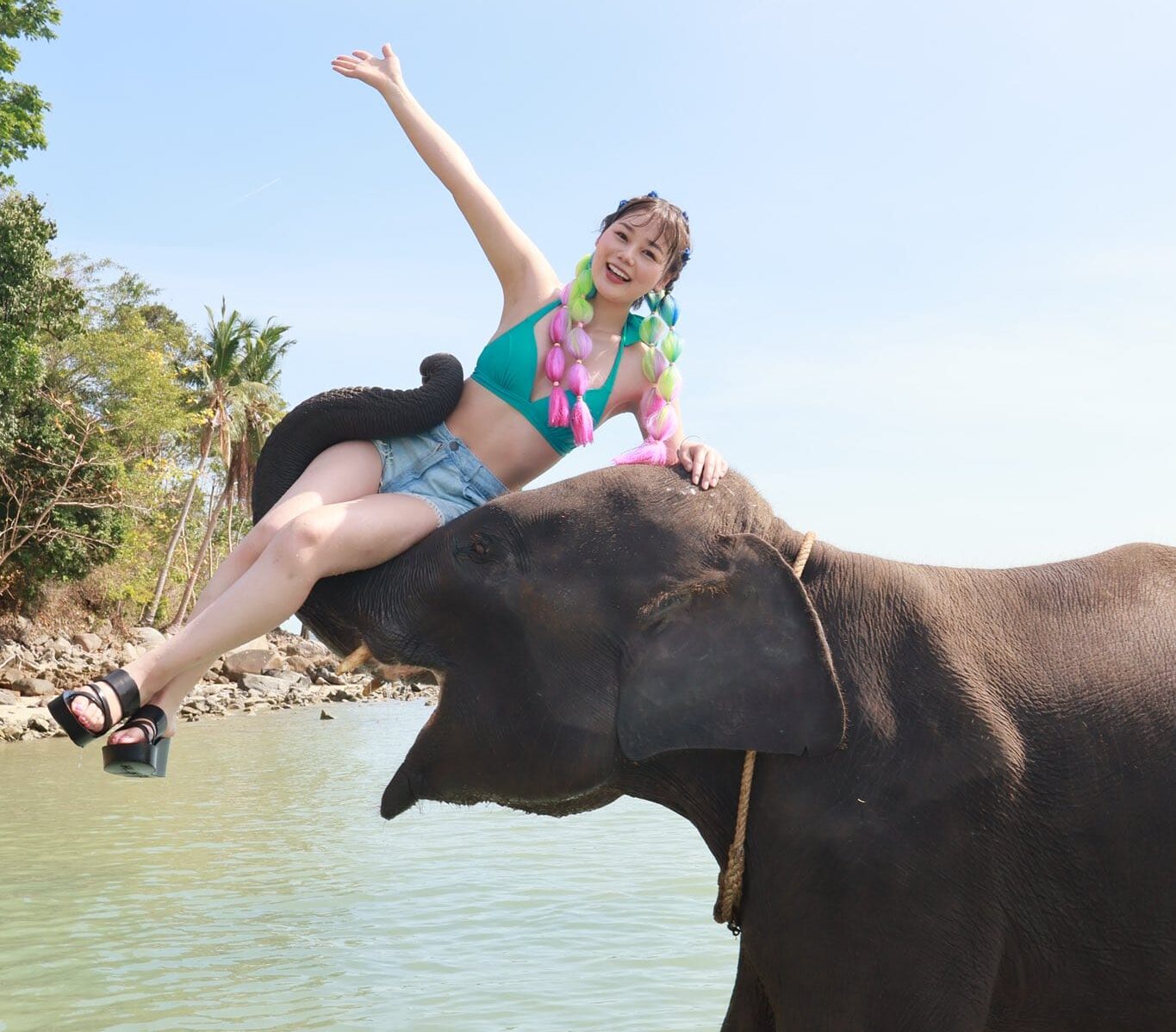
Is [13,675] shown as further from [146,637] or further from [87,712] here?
[87,712]

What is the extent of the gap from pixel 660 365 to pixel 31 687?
24.7m

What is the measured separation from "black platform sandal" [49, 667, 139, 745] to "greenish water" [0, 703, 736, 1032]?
6.85 feet

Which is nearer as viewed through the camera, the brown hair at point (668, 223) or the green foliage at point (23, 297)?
the brown hair at point (668, 223)

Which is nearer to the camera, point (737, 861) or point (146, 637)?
point (737, 861)

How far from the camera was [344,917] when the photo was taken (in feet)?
29.5

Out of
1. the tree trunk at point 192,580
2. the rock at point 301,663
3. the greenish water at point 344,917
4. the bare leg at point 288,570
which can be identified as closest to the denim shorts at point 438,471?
the bare leg at point 288,570

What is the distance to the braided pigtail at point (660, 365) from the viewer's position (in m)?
3.83

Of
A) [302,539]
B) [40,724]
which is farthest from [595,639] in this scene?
[40,724]

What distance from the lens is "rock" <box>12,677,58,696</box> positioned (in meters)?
25.7

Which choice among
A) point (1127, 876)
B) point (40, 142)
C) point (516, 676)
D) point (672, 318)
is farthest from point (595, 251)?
point (40, 142)

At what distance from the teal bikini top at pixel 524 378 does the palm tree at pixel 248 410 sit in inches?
1661

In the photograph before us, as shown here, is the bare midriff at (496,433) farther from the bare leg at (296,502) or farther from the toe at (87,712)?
the toe at (87,712)

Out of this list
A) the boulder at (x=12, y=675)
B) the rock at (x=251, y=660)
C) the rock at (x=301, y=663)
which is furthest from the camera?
the rock at (x=301, y=663)

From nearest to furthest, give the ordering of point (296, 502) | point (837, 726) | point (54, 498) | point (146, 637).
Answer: point (837, 726) → point (296, 502) → point (54, 498) → point (146, 637)
